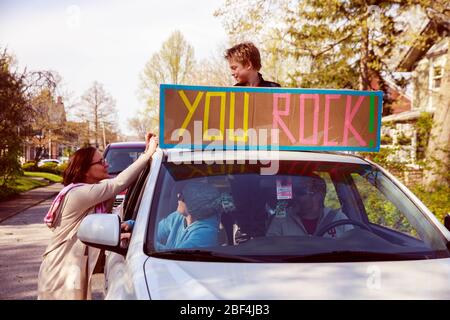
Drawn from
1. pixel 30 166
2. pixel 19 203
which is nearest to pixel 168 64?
pixel 30 166

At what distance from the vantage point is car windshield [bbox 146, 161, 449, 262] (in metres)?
2.85

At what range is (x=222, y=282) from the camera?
2416mm

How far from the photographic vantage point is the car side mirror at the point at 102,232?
289cm

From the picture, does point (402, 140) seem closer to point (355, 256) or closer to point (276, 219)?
point (276, 219)

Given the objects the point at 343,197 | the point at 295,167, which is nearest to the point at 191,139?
the point at 295,167

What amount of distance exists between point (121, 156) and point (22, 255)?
300 centimetres

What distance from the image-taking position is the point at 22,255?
8.93 m

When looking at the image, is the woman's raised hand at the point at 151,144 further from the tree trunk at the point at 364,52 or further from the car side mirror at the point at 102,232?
the tree trunk at the point at 364,52

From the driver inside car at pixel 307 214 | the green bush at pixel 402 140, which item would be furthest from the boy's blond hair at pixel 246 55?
the green bush at pixel 402 140

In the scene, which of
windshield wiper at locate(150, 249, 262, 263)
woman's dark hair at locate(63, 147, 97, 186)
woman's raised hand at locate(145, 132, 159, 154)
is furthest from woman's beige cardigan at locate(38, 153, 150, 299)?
windshield wiper at locate(150, 249, 262, 263)

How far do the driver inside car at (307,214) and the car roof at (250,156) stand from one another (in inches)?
5.9

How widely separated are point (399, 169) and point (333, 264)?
815 centimetres
